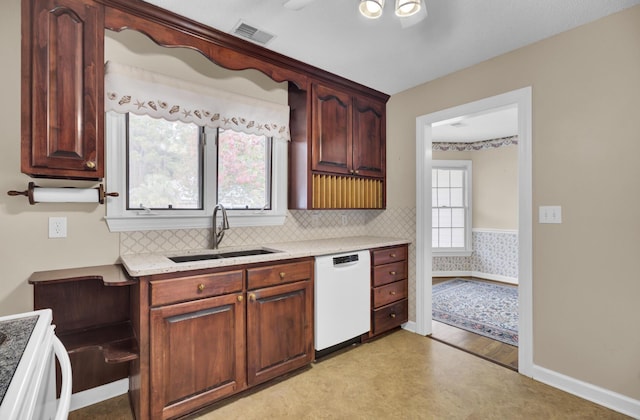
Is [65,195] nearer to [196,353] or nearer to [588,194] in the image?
[196,353]

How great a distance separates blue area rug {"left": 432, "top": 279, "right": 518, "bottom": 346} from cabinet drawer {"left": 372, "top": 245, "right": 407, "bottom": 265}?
3.16 ft

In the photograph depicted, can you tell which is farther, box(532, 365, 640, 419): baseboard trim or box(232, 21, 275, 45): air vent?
box(232, 21, 275, 45): air vent

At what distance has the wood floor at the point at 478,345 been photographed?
2.59 meters

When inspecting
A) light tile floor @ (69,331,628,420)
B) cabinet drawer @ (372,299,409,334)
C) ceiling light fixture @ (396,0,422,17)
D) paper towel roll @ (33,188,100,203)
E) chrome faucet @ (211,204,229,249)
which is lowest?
light tile floor @ (69,331,628,420)

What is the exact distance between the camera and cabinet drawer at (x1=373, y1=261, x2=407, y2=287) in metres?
2.92

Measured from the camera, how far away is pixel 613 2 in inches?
74.4

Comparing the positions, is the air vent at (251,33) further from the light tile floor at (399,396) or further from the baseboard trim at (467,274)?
the baseboard trim at (467,274)

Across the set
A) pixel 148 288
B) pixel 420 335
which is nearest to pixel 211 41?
pixel 148 288

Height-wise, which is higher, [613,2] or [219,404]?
[613,2]

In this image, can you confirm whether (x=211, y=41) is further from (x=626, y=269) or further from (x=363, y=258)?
(x=626, y=269)

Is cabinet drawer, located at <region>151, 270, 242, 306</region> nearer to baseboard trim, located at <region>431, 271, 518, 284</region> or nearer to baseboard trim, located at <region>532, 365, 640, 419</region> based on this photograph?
baseboard trim, located at <region>532, 365, 640, 419</region>

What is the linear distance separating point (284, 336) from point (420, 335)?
1.50 metres

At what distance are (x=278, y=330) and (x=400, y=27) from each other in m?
2.23

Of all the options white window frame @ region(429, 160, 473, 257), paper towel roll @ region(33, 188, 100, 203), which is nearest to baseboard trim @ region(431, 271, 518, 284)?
white window frame @ region(429, 160, 473, 257)
